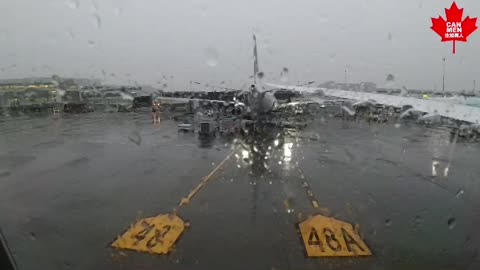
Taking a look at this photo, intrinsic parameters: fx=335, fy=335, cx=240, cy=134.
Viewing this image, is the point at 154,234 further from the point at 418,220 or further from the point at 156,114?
the point at 156,114

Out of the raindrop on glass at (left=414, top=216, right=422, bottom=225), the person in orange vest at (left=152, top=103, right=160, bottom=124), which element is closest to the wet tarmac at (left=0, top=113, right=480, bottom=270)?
the raindrop on glass at (left=414, top=216, right=422, bottom=225)

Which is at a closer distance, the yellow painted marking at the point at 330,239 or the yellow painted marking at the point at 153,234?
the yellow painted marking at the point at 330,239

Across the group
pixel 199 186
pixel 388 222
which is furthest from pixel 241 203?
pixel 388 222

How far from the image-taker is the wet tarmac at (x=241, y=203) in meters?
5.39

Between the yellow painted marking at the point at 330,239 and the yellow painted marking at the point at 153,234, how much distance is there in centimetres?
241

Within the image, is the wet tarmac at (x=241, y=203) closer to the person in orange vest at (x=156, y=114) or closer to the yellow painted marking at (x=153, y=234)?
the yellow painted marking at (x=153, y=234)

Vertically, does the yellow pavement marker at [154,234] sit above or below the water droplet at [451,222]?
above

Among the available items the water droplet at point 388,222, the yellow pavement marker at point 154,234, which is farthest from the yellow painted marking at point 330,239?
the yellow pavement marker at point 154,234

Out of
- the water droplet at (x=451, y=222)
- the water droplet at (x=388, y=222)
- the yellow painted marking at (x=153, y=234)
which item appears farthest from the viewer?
the water droplet at (x=388, y=222)

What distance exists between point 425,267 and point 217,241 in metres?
3.33

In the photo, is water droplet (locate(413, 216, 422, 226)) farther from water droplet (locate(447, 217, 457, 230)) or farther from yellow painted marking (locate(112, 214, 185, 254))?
yellow painted marking (locate(112, 214, 185, 254))

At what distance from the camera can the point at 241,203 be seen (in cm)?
809

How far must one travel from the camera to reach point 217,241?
597 centimetres

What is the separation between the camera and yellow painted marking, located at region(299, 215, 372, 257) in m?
5.59
